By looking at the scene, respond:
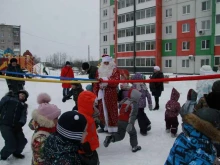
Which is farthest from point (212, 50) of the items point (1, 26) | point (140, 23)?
point (1, 26)

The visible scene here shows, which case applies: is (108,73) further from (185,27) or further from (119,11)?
(119,11)

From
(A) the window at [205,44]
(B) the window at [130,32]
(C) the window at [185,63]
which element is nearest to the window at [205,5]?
(A) the window at [205,44]

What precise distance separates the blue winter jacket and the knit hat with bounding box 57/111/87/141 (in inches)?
33.1

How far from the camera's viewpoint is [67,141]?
1.98 m

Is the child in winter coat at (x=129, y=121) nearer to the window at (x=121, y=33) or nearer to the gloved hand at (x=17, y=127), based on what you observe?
the gloved hand at (x=17, y=127)

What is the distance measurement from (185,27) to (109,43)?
1397 cm

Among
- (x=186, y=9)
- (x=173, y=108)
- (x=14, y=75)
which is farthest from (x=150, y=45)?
(x=173, y=108)

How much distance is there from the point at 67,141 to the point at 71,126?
0.43ft

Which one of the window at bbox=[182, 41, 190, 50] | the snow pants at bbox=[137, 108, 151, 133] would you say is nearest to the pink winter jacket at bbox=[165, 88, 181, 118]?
the snow pants at bbox=[137, 108, 151, 133]

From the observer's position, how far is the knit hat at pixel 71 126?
196 centimetres

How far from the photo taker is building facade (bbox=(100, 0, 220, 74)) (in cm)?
2878

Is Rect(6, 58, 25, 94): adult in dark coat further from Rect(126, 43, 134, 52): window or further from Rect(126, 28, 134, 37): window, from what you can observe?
Rect(126, 28, 134, 37): window

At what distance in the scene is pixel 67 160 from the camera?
195cm

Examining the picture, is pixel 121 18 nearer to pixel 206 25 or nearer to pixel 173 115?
pixel 206 25
